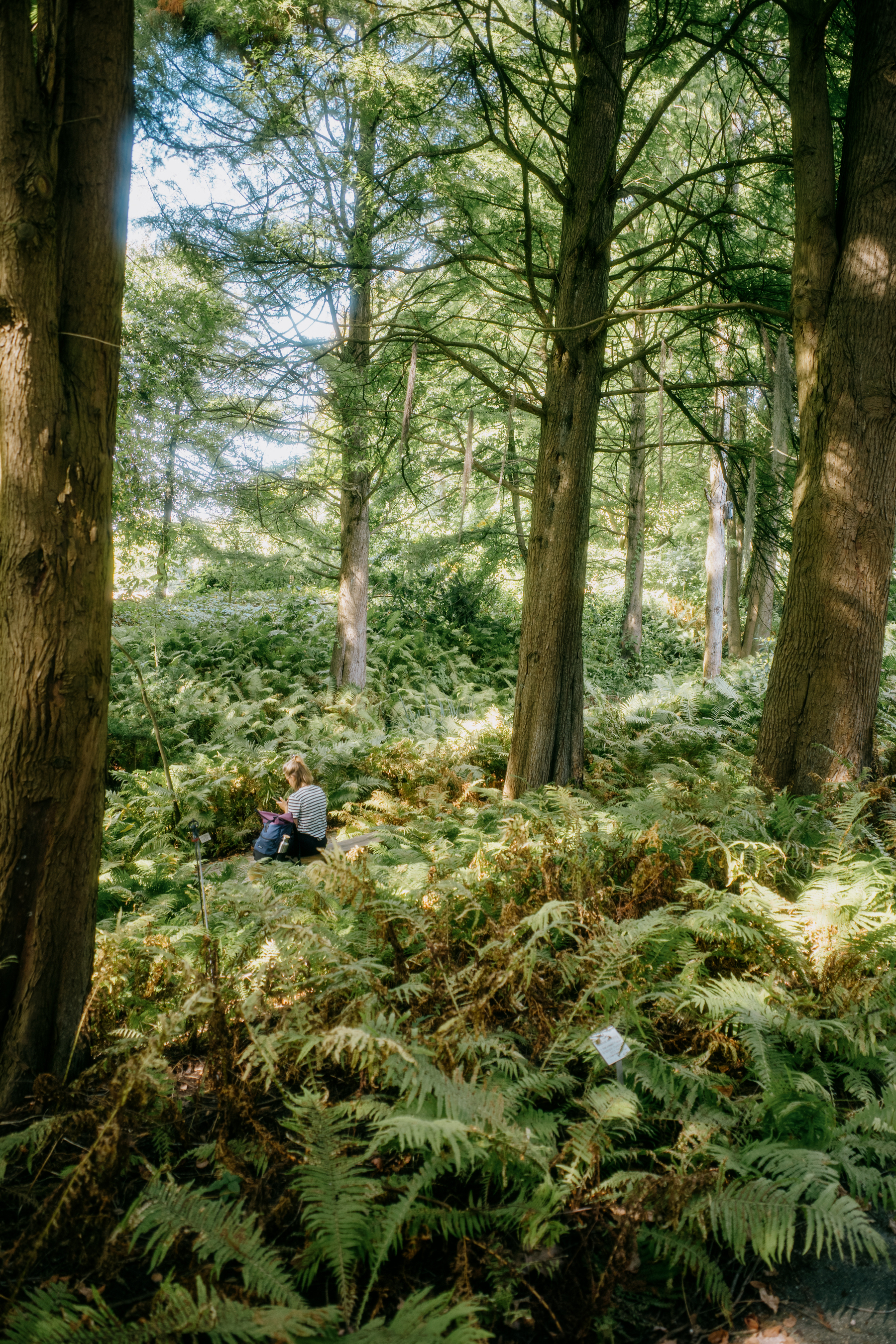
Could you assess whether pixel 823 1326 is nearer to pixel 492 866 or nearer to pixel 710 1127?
pixel 710 1127

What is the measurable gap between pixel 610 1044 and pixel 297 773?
184 inches

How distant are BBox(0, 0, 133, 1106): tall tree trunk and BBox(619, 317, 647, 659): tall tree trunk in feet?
38.5

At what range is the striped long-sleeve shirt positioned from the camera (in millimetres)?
6504

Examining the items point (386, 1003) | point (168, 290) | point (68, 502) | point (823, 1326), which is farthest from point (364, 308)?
point (823, 1326)

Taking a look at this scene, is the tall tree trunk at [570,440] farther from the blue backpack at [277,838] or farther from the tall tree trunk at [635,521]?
the tall tree trunk at [635,521]

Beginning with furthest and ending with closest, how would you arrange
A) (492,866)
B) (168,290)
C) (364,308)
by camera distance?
(364,308) → (168,290) → (492,866)

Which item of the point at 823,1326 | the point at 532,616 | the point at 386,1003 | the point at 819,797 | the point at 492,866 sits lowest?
the point at 823,1326

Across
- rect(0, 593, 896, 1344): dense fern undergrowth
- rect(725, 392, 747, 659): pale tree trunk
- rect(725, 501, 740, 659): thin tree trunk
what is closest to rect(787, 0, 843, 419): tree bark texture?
rect(0, 593, 896, 1344): dense fern undergrowth

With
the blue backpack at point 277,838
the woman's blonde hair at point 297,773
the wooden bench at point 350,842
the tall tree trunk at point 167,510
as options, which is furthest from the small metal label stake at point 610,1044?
the tall tree trunk at point 167,510

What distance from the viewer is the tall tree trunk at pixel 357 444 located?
7.81 metres

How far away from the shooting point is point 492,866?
4.11m

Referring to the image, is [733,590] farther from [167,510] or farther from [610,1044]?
[610,1044]

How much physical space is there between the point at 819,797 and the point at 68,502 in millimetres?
4460

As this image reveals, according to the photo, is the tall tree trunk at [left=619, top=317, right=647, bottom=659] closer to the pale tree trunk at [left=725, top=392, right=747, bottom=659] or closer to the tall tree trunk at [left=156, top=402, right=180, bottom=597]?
the pale tree trunk at [left=725, top=392, right=747, bottom=659]
